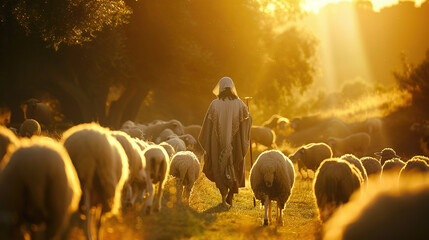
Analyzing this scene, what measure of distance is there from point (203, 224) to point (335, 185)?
7.35 ft

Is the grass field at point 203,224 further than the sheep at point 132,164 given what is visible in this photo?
Yes

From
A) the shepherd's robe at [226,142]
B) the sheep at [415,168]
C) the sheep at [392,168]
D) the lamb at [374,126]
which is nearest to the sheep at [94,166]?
the shepherd's robe at [226,142]

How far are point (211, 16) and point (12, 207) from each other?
23529mm

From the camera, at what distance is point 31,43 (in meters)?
22.9

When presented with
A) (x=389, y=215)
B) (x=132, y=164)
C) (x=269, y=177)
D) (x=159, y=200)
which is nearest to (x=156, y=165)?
(x=159, y=200)

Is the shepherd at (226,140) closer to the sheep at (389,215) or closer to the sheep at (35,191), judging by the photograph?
the sheep at (35,191)

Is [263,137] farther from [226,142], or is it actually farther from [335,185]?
[335,185]

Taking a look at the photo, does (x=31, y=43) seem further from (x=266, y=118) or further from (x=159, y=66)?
(x=266, y=118)

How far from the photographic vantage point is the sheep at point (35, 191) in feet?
15.0

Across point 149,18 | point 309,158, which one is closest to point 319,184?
point 309,158

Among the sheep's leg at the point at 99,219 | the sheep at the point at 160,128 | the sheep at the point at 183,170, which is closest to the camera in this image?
the sheep's leg at the point at 99,219

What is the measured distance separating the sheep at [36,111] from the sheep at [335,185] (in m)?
18.8

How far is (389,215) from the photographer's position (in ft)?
11.4

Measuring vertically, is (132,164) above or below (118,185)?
above
